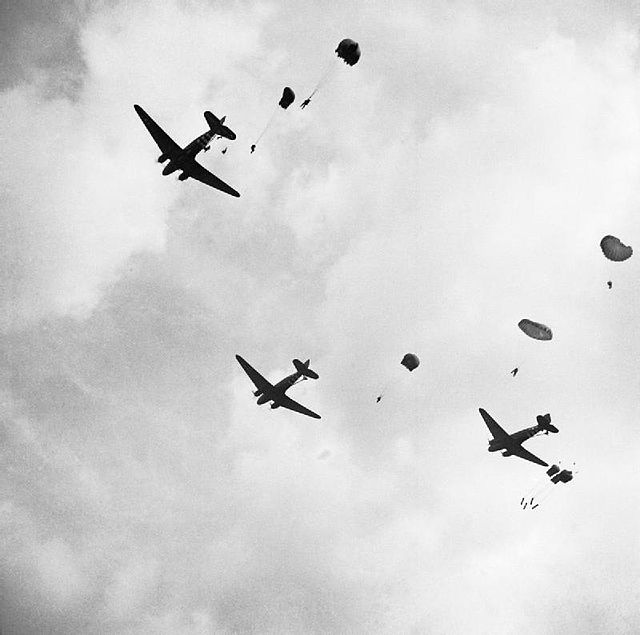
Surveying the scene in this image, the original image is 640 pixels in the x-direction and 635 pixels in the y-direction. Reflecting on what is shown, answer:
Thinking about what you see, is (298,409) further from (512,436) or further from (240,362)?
(512,436)

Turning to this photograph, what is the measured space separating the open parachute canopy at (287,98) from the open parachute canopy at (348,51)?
12.1ft

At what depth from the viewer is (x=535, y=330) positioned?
125 ft

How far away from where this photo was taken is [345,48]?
3419cm

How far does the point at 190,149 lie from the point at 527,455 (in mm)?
35998

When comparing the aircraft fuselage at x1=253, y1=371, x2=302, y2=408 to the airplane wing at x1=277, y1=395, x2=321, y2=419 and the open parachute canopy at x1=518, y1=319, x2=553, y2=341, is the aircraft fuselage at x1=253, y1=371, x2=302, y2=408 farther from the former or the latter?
the open parachute canopy at x1=518, y1=319, x2=553, y2=341

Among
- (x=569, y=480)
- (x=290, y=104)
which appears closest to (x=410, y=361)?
(x=569, y=480)

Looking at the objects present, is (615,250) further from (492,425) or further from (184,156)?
(184,156)

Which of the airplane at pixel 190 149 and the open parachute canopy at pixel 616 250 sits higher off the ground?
the airplane at pixel 190 149

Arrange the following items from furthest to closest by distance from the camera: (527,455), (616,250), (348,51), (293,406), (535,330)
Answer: (293,406) < (527,455) < (535,330) < (616,250) < (348,51)

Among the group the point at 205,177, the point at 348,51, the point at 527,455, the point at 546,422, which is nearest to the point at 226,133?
the point at 205,177

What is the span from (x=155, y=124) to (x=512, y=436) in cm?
3544

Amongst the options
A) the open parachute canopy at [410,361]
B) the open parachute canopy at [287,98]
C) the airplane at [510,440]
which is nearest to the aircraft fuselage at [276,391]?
the open parachute canopy at [410,361]

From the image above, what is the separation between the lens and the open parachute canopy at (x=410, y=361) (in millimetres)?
40812

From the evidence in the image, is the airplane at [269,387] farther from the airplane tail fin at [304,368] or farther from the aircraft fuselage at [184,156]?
the aircraft fuselage at [184,156]
